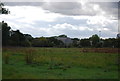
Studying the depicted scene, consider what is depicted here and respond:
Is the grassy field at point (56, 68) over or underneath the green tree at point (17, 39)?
underneath

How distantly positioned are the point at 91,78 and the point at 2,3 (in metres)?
15.3

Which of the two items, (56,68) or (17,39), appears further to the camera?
(17,39)

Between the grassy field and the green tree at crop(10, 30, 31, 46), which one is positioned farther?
the green tree at crop(10, 30, 31, 46)

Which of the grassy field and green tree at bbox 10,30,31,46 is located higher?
green tree at bbox 10,30,31,46

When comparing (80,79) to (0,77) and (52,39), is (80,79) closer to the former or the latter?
(0,77)

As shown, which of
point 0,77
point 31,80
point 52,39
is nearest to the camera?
point 31,80

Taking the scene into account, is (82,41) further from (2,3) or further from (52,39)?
A: (2,3)

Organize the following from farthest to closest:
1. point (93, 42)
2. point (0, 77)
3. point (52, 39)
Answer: point (52, 39), point (93, 42), point (0, 77)

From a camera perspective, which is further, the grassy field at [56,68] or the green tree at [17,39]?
the green tree at [17,39]

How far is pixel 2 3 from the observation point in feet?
80.2

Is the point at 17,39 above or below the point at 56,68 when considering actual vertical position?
above

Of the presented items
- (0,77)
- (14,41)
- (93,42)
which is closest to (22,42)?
(14,41)

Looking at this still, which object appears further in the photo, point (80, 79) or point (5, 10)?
point (5, 10)

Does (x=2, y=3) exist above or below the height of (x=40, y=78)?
above
